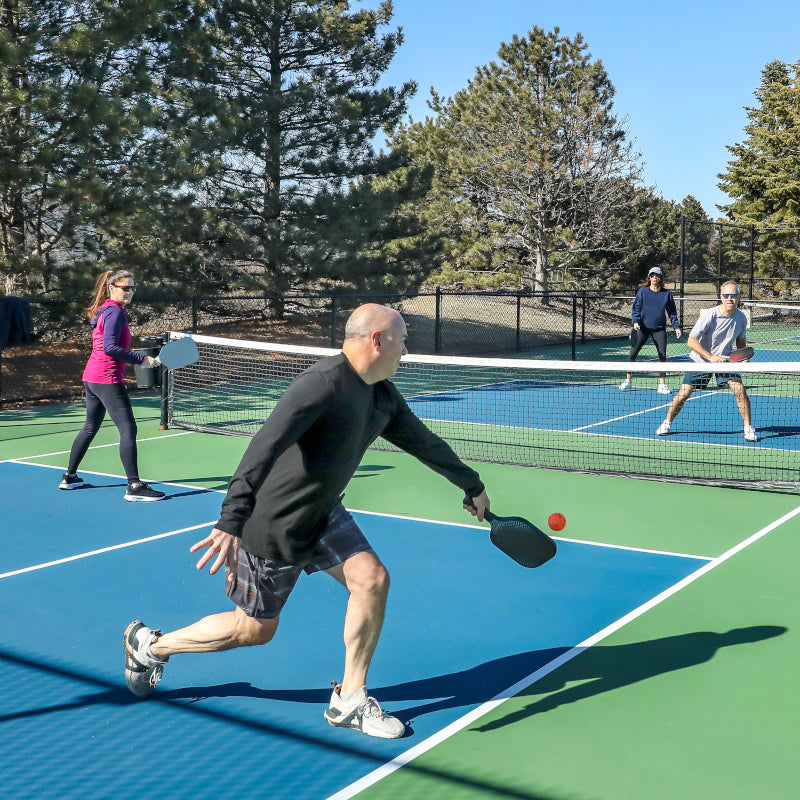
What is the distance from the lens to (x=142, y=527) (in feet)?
26.1

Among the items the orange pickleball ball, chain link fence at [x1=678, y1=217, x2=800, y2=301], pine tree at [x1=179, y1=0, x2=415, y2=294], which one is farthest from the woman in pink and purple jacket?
chain link fence at [x1=678, y1=217, x2=800, y2=301]

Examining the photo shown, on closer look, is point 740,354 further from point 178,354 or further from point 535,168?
point 535,168

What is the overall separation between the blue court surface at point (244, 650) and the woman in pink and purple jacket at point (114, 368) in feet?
2.42

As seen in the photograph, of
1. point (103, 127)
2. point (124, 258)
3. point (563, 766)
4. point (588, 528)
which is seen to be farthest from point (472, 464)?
point (124, 258)

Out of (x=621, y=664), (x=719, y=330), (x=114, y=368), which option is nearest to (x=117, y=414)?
(x=114, y=368)

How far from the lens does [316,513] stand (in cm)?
407

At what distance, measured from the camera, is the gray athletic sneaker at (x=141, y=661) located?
4512 millimetres

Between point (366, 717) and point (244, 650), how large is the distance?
129 centimetres

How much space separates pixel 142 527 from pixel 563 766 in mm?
4842

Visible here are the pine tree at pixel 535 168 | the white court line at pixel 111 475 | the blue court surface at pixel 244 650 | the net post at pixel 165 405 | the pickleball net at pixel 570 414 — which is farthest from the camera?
the pine tree at pixel 535 168

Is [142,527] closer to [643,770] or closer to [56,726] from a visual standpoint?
[56,726]

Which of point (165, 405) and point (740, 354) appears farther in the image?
point (165, 405)

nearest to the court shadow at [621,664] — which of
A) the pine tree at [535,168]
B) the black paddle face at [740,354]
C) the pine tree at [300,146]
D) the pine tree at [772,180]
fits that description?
the black paddle face at [740,354]

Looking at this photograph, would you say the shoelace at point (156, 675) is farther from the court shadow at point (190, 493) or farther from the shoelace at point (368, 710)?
the court shadow at point (190, 493)
